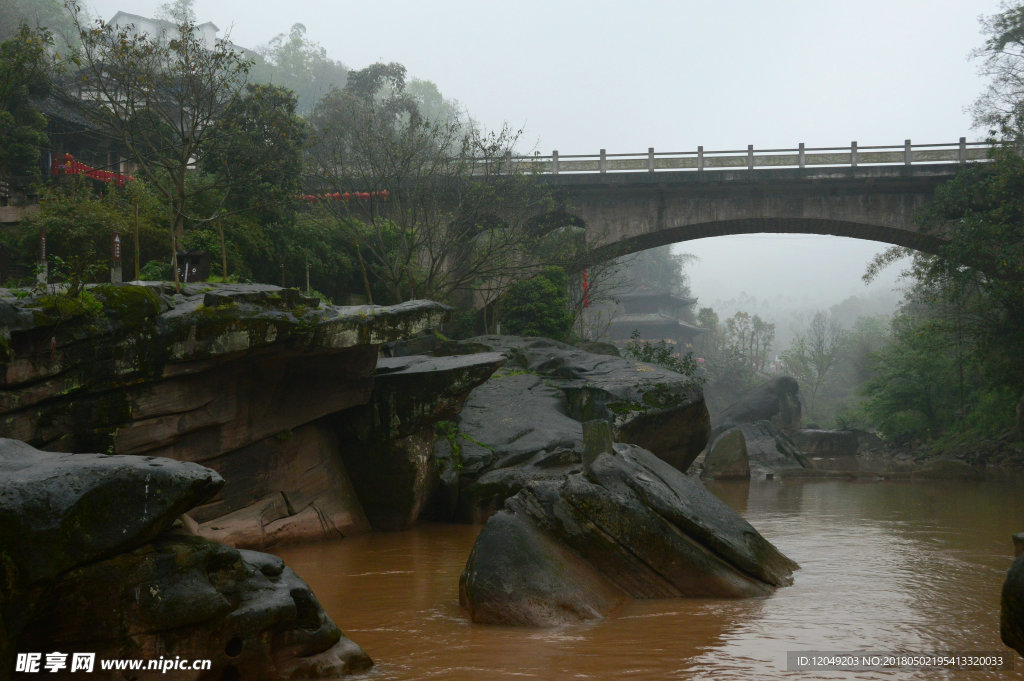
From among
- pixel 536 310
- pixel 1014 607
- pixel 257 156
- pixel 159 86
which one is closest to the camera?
pixel 1014 607

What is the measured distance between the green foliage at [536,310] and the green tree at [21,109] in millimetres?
13286

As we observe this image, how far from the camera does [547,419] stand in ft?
48.4

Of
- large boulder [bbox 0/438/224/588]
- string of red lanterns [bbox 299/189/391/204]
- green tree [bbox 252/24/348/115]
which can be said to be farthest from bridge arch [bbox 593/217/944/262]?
green tree [bbox 252/24/348/115]

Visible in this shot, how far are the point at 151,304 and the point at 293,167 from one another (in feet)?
38.7

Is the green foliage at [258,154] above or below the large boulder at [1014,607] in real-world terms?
above

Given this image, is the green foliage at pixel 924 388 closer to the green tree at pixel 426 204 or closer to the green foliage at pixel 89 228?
the green tree at pixel 426 204

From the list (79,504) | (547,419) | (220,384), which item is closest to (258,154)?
(547,419)

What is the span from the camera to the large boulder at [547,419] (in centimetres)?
1327

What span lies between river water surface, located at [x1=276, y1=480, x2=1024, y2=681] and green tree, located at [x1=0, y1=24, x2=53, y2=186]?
15552 mm

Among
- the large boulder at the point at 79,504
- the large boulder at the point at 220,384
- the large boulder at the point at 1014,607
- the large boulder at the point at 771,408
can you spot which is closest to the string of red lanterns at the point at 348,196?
the large boulder at the point at 220,384

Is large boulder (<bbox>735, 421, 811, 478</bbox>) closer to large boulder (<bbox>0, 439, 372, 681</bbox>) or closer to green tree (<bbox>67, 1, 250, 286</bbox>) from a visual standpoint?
green tree (<bbox>67, 1, 250, 286</bbox>)

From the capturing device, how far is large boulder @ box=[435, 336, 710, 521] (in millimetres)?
13266

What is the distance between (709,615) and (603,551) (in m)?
1.20

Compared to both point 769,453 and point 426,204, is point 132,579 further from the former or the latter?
point 769,453
